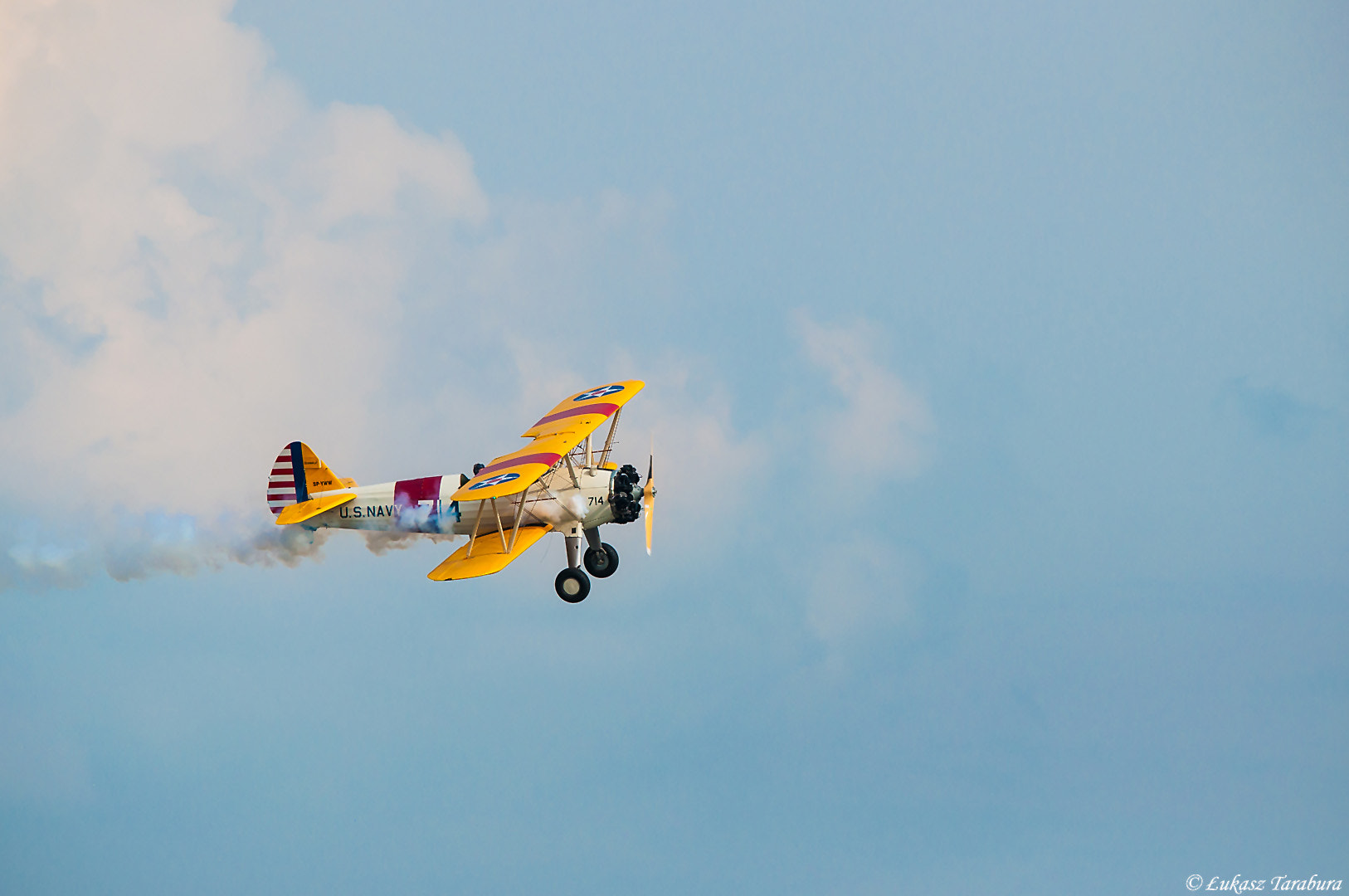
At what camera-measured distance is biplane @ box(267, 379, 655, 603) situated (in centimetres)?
3591

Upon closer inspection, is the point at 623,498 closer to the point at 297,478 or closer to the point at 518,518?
the point at 518,518

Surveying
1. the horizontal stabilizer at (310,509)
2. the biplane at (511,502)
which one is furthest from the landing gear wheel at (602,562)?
the horizontal stabilizer at (310,509)

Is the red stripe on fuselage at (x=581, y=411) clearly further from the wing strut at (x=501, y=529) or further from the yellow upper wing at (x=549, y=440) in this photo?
the wing strut at (x=501, y=529)

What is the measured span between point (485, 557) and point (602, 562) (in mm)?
3468

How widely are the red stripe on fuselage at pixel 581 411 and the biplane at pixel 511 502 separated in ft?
0.22

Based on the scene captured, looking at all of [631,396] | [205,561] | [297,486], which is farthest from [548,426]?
[205,561]

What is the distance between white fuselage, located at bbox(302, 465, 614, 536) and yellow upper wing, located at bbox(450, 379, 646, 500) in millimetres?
682

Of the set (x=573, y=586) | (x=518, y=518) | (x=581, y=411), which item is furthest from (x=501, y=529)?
(x=581, y=411)

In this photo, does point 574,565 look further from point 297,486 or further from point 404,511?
point 297,486

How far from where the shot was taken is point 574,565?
1460 inches

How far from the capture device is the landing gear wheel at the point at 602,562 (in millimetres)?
37781

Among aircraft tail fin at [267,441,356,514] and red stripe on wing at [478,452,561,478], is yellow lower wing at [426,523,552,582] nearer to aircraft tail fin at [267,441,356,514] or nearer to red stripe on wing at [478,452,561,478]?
red stripe on wing at [478,452,561,478]

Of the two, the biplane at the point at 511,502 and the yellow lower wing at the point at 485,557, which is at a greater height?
the biplane at the point at 511,502

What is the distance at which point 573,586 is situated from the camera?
121 ft
